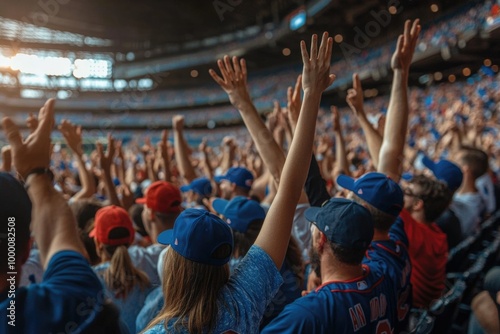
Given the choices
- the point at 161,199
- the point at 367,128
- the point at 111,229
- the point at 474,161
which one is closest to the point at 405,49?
the point at 367,128

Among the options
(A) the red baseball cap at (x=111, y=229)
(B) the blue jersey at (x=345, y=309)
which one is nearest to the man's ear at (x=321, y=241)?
(B) the blue jersey at (x=345, y=309)

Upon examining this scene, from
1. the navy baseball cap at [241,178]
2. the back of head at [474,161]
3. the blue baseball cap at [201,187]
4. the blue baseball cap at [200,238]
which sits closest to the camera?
the blue baseball cap at [200,238]

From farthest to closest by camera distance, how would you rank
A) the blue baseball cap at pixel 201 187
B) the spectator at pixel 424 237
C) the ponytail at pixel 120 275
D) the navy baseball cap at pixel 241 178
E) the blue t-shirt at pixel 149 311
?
the blue baseball cap at pixel 201 187 < the navy baseball cap at pixel 241 178 < the spectator at pixel 424 237 < the ponytail at pixel 120 275 < the blue t-shirt at pixel 149 311

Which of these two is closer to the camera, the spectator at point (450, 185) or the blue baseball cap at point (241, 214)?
the blue baseball cap at point (241, 214)

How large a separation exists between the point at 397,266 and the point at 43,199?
1679 millimetres

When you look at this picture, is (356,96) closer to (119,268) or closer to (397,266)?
(397,266)

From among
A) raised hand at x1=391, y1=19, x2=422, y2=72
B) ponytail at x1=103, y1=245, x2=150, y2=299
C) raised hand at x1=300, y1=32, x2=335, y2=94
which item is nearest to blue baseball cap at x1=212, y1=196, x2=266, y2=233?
ponytail at x1=103, y1=245, x2=150, y2=299

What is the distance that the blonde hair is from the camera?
137 centimetres

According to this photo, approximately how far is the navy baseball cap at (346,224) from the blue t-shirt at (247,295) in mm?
441

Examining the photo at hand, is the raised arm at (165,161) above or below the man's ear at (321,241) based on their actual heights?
above

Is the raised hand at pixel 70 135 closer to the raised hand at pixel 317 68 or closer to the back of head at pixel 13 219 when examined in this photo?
the raised hand at pixel 317 68

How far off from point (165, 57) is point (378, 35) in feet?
79.1

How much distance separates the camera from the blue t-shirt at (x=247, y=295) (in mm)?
1413

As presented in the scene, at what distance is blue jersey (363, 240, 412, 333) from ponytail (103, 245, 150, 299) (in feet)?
4.21
